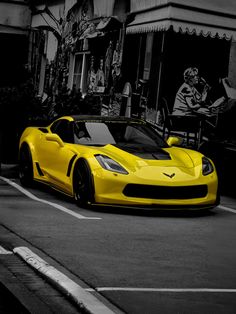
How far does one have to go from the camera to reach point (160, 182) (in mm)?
10820

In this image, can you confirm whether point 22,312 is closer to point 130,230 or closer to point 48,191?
point 130,230

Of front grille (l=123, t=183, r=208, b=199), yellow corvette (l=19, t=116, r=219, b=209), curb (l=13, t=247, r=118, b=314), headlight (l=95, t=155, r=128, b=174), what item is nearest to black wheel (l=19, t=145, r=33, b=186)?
yellow corvette (l=19, t=116, r=219, b=209)

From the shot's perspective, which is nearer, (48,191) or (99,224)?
(99,224)

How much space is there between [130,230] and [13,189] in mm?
4126

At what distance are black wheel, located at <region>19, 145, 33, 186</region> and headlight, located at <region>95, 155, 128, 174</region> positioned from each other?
8.17 ft

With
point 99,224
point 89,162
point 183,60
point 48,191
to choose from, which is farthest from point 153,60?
point 99,224

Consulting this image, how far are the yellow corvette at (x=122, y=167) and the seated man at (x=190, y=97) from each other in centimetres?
680

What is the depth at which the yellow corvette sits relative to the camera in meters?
10.8

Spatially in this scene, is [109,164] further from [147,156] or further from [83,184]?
[147,156]

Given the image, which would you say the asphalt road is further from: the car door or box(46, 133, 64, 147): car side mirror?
box(46, 133, 64, 147): car side mirror

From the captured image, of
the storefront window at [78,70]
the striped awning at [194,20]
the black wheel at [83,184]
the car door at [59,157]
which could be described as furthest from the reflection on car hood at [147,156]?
the storefront window at [78,70]

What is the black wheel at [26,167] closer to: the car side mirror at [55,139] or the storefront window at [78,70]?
the car side mirror at [55,139]

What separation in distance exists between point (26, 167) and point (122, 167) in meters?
3.01

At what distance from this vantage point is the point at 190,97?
64.2ft
